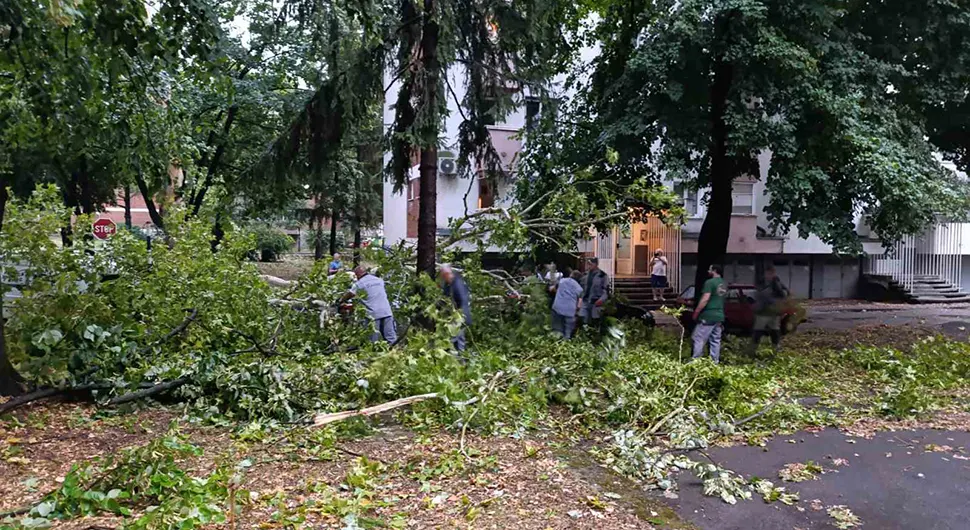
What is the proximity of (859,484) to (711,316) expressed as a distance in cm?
478

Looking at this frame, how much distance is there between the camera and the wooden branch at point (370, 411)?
6148mm

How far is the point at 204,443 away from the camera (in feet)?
18.9

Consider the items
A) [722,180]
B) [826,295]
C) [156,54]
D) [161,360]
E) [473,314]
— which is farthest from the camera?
[826,295]

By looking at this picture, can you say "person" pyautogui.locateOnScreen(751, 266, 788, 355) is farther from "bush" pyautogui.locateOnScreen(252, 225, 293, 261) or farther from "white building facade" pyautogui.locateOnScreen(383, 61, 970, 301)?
"bush" pyautogui.locateOnScreen(252, 225, 293, 261)

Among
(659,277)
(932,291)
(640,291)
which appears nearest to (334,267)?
(659,277)

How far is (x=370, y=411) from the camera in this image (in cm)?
634

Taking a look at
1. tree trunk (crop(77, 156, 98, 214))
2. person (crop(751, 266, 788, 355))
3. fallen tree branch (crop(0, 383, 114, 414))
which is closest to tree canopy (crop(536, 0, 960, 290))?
person (crop(751, 266, 788, 355))

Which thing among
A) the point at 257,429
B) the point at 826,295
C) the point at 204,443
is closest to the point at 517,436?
the point at 257,429

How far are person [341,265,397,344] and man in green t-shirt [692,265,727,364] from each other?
4.45 meters

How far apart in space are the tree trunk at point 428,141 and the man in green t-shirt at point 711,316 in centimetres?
415

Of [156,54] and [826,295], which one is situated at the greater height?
[156,54]

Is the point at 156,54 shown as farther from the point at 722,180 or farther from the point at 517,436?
the point at 722,180

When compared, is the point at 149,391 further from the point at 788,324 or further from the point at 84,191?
the point at 84,191

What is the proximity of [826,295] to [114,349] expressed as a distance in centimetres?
2328
